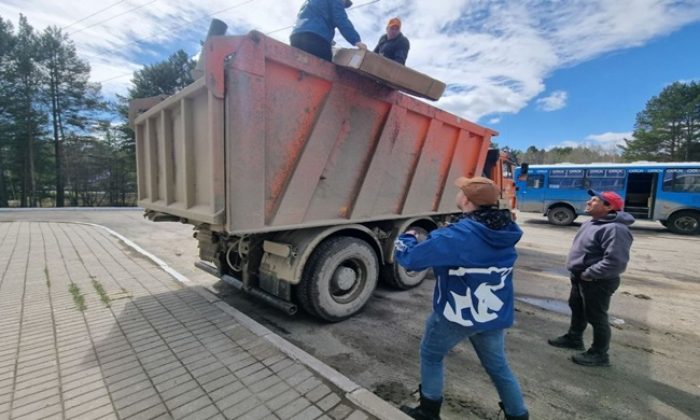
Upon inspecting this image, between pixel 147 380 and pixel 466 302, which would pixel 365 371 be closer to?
pixel 466 302

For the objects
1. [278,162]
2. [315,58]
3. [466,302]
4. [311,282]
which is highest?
[315,58]

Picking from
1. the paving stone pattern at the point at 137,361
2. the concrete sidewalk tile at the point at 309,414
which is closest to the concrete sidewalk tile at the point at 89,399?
Answer: the paving stone pattern at the point at 137,361

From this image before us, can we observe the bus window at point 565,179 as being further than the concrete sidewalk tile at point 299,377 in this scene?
Yes

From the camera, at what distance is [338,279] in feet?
12.5

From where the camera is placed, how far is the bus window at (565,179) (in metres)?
13.9

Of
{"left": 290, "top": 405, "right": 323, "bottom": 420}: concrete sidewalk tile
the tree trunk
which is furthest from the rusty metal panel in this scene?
the tree trunk

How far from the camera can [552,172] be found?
1436 centimetres

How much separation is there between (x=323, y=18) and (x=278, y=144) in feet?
4.90

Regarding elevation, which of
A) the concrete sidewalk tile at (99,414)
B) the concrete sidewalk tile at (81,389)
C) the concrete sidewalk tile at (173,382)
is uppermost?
the concrete sidewalk tile at (173,382)

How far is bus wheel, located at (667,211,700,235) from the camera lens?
12.0 metres

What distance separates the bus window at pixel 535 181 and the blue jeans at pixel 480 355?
14961mm

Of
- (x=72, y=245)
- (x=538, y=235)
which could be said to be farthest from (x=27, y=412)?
(x=538, y=235)

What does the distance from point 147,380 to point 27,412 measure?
672mm

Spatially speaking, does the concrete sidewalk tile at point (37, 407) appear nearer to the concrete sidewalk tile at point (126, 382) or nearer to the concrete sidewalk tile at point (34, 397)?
the concrete sidewalk tile at point (34, 397)
